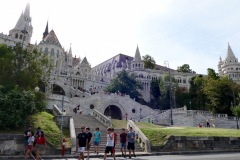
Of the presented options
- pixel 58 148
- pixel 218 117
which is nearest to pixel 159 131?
pixel 58 148

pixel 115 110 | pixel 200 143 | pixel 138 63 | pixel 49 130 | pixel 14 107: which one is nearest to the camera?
pixel 14 107

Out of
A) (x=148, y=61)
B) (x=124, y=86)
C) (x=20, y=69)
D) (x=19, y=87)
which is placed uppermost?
(x=148, y=61)

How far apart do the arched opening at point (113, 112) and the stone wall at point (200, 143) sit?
34.4 meters

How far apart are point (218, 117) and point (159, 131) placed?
1099 inches

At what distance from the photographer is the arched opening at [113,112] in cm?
5212

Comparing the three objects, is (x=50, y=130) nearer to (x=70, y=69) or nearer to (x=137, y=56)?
(x=70, y=69)

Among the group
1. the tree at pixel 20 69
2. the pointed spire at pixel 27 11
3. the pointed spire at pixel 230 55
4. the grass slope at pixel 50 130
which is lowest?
the grass slope at pixel 50 130

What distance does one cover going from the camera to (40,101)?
65.2ft

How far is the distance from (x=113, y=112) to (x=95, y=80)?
81.8 feet

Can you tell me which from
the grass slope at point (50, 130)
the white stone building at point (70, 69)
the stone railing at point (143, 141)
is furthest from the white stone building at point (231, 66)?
the grass slope at point (50, 130)

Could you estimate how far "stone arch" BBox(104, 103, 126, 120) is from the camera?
50.8 m

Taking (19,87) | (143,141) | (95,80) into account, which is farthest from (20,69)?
(95,80)

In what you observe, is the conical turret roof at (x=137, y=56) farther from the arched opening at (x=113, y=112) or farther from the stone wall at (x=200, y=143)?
the stone wall at (x=200, y=143)

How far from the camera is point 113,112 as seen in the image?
53812 mm
